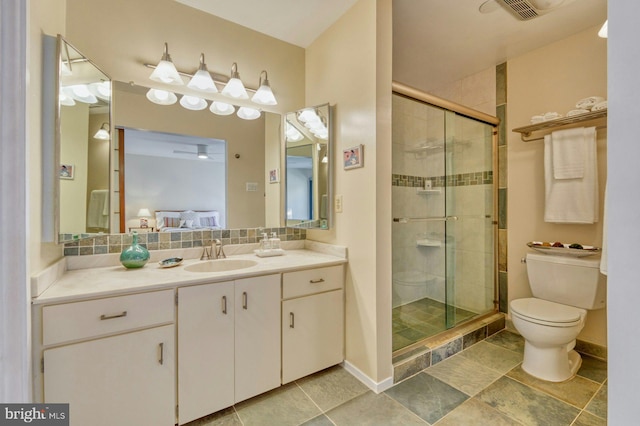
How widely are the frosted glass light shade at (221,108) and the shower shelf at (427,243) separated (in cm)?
192

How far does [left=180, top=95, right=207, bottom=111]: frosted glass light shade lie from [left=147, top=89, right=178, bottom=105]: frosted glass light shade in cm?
5

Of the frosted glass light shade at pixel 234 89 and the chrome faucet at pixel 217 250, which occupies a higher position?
the frosted glass light shade at pixel 234 89

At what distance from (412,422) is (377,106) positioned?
70.8 inches

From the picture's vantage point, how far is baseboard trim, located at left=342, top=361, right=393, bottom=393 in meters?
1.63

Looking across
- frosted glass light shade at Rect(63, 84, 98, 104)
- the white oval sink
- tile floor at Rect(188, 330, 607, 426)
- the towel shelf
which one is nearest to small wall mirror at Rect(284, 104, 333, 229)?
the white oval sink

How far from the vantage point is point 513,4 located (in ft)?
5.51

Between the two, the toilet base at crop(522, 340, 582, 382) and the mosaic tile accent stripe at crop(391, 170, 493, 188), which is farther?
the mosaic tile accent stripe at crop(391, 170, 493, 188)

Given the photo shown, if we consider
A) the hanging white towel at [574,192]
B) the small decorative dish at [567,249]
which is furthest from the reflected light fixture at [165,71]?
the small decorative dish at [567,249]

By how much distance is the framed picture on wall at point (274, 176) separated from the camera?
2180 mm

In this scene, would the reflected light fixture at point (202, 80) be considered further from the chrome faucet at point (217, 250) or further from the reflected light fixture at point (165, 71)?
the chrome faucet at point (217, 250)

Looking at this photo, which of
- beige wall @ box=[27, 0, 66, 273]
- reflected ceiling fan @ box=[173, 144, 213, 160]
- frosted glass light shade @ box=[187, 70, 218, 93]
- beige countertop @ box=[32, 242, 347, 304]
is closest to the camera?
beige wall @ box=[27, 0, 66, 273]

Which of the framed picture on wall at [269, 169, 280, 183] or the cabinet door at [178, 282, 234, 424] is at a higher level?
the framed picture on wall at [269, 169, 280, 183]

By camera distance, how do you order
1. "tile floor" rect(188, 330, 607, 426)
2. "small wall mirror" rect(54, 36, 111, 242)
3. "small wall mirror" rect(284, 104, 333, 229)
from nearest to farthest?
1. "small wall mirror" rect(54, 36, 111, 242)
2. "tile floor" rect(188, 330, 607, 426)
3. "small wall mirror" rect(284, 104, 333, 229)

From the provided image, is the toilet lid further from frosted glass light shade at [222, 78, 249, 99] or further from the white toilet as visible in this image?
frosted glass light shade at [222, 78, 249, 99]
